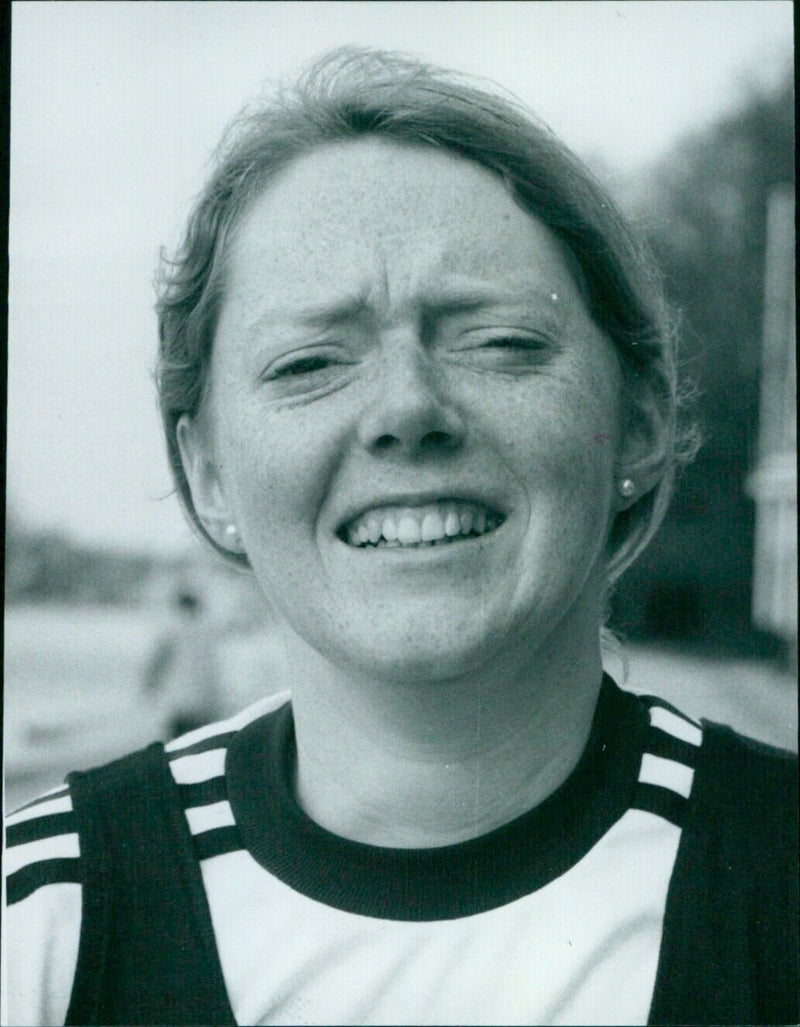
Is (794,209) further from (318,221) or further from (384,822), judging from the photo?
(384,822)

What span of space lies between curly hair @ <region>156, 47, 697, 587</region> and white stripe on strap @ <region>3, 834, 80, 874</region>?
0.62 meters

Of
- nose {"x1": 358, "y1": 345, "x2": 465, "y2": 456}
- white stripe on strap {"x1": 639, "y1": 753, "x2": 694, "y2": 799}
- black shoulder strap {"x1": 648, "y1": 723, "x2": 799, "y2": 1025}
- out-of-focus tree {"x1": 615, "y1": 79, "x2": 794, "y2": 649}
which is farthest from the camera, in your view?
out-of-focus tree {"x1": 615, "y1": 79, "x2": 794, "y2": 649}

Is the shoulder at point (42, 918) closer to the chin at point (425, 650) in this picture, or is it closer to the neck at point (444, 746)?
the neck at point (444, 746)

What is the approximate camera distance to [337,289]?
1.69 m

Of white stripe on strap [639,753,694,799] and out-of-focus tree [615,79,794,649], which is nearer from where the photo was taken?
white stripe on strap [639,753,694,799]

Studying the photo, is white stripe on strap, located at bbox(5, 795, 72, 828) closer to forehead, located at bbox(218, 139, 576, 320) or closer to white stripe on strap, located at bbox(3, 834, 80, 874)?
white stripe on strap, located at bbox(3, 834, 80, 874)

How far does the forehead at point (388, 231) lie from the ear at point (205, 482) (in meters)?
0.25

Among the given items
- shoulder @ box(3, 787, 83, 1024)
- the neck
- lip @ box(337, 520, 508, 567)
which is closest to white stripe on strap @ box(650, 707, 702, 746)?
the neck

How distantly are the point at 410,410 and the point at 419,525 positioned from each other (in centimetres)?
18

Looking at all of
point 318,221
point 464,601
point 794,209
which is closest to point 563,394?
point 464,601

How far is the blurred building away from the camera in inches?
76.5

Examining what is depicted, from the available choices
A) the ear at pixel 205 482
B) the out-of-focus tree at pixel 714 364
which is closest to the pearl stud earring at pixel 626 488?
the out-of-focus tree at pixel 714 364

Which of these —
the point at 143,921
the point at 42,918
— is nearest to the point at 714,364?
the point at 143,921

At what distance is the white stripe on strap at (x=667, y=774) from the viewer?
1821 millimetres
